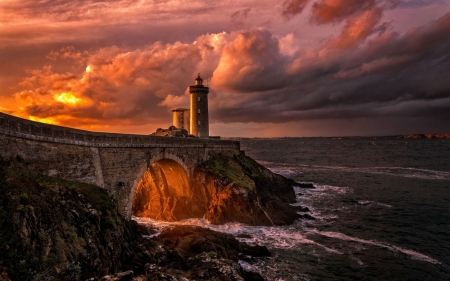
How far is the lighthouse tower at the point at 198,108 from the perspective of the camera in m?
49.1

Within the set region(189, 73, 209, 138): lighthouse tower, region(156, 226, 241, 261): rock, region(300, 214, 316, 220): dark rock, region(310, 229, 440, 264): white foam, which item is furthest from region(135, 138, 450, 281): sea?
region(189, 73, 209, 138): lighthouse tower

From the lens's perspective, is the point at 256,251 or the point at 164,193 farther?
the point at 164,193

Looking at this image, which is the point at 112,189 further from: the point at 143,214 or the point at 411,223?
the point at 411,223

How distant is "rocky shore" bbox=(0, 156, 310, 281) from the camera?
952 cm

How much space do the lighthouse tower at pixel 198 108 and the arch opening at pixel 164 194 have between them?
15.3 m

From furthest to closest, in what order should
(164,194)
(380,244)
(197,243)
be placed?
(164,194) < (380,244) < (197,243)

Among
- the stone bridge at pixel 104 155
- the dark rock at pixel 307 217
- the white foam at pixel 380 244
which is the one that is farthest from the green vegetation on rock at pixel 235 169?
the white foam at pixel 380 244

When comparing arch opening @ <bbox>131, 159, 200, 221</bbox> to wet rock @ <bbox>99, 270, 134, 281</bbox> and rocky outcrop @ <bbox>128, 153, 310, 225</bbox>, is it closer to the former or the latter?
rocky outcrop @ <bbox>128, 153, 310, 225</bbox>

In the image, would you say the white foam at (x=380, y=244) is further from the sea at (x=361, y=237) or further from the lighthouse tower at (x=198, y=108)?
the lighthouse tower at (x=198, y=108)

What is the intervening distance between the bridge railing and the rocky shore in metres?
1.77

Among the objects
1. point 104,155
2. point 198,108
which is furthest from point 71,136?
point 198,108

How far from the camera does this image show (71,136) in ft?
60.4

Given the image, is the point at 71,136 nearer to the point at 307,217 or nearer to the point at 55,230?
the point at 55,230

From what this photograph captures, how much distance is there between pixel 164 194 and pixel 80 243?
23533 millimetres
